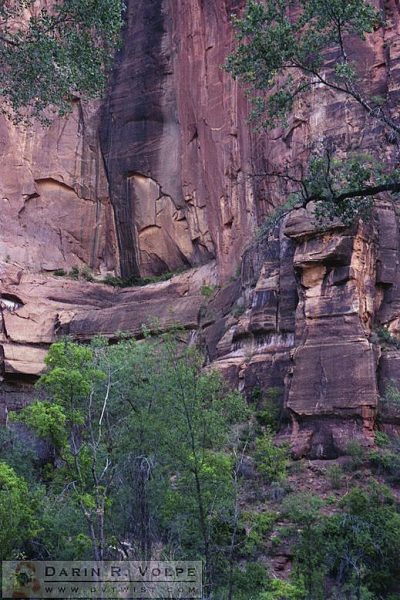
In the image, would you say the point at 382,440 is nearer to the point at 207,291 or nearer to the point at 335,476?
the point at 335,476

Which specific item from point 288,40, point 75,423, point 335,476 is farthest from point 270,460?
point 288,40

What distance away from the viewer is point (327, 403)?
2505 cm

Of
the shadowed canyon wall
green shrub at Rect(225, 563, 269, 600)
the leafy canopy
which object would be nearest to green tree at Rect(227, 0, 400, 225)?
the leafy canopy

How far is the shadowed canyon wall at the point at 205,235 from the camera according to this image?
26234 mm

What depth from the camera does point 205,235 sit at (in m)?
39.5

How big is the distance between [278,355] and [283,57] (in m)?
14.8

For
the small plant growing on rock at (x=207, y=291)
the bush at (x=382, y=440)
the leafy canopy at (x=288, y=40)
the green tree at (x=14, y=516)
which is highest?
the leafy canopy at (x=288, y=40)

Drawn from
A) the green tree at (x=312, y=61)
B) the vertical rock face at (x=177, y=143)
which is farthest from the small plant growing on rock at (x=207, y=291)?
the green tree at (x=312, y=61)

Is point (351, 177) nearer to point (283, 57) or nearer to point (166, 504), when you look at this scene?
point (283, 57)

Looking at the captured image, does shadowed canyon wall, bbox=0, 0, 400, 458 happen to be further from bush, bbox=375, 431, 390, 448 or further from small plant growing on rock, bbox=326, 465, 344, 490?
small plant growing on rock, bbox=326, 465, 344, 490

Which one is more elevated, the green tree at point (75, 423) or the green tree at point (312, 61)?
the green tree at point (312, 61)

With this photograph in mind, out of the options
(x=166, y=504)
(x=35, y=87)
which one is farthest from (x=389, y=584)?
(x=35, y=87)

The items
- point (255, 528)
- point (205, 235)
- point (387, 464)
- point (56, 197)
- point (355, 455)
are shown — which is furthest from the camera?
point (56, 197)

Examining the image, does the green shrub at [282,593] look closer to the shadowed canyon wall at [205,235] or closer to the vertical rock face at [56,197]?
the shadowed canyon wall at [205,235]
